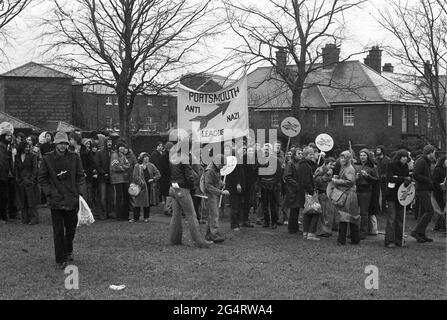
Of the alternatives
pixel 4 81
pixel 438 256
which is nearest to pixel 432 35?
pixel 438 256

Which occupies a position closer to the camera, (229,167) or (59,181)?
(59,181)

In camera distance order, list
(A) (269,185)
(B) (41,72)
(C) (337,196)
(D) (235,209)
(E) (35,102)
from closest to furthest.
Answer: (C) (337,196), (D) (235,209), (A) (269,185), (B) (41,72), (E) (35,102)

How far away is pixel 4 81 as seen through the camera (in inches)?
1964

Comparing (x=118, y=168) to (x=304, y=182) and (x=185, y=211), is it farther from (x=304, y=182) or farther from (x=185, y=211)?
(x=304, y=182)

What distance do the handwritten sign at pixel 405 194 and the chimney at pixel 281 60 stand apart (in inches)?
435

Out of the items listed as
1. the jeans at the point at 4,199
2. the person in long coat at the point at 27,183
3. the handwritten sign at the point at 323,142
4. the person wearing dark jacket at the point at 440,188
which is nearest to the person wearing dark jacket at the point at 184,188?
the person in long coat at the point at 27,183

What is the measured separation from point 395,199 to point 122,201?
6.65 meters

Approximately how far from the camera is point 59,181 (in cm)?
944

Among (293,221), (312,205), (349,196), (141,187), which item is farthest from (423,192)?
(141,187)

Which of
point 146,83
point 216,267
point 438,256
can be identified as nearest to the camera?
point 216,267

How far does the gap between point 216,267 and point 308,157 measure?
4576 millimetres

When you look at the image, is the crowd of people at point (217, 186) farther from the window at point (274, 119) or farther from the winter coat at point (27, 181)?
the window at point (274, 119)
